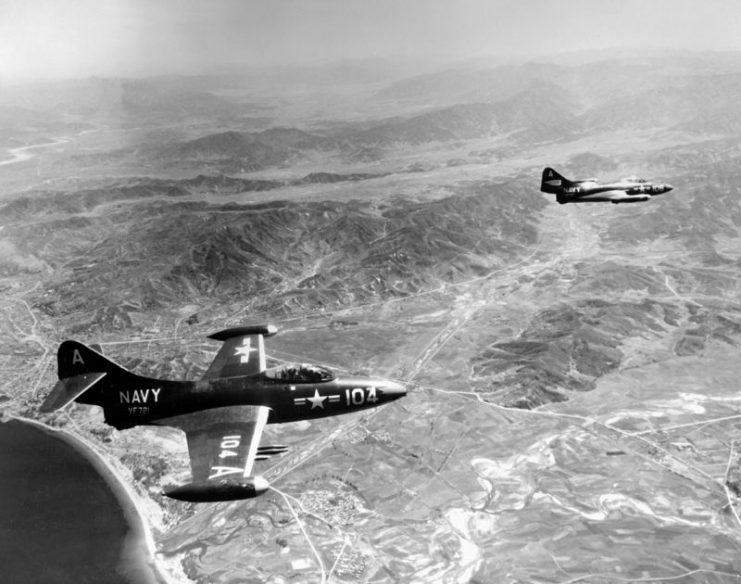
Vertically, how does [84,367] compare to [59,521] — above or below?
above

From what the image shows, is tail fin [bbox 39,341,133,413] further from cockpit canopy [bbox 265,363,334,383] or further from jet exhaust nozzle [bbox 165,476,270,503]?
jet exhaust nozzle [bbox 165,476,270,503]

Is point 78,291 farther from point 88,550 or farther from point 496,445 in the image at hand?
point 496,445

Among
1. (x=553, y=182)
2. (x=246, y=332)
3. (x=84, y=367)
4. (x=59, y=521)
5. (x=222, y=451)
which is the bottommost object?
(x=59, y=521)

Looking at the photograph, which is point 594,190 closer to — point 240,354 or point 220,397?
point 240,354

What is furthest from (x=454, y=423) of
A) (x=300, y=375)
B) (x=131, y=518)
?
(x=300, y=375)

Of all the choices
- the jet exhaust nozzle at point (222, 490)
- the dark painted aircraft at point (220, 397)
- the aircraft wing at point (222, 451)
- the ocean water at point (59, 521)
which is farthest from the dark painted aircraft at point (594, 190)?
the ocean water at point (59, 521)

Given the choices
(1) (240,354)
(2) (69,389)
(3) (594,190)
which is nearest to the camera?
(2) (69,389)

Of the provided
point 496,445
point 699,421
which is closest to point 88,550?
point 496,445
